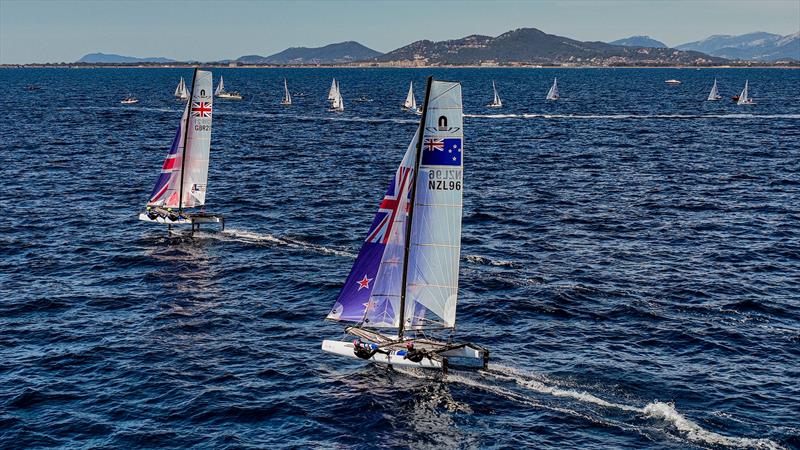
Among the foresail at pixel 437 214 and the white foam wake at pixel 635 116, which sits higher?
the white foam wake at pixel 635 116

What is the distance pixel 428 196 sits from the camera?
33.2m

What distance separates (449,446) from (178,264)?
28.9 m

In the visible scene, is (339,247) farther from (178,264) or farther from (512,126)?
(512,126)

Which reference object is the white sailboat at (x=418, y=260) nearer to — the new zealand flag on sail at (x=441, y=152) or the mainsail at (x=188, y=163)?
the new zealand flag on sail at (x=441, y=152)

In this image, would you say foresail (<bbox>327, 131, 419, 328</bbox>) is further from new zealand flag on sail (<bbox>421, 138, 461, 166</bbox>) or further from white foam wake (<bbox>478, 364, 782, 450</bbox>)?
white foam wake (<bbox>478, 364, 782, 450</bbox>)

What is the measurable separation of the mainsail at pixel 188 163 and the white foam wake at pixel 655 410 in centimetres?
3259

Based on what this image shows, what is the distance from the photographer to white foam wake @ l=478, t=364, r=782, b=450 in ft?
94.5

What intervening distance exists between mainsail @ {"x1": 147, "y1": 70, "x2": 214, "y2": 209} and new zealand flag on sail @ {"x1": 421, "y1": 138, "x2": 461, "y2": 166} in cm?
3016

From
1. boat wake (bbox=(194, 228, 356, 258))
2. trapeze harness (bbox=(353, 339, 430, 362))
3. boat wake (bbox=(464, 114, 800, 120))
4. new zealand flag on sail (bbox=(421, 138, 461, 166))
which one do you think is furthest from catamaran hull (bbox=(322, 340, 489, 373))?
boat wake (bbox=(464, 114, 800, 120))

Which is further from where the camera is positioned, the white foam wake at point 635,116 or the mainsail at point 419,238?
the white foam wake at point 635,116

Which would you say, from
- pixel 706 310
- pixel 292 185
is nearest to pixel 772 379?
pixel 706 310

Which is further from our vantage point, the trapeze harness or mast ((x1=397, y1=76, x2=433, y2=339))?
the trapeze harness

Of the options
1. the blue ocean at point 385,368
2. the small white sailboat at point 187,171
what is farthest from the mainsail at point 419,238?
the small white sailboat at point 187,171

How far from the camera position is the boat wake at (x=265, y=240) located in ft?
182
